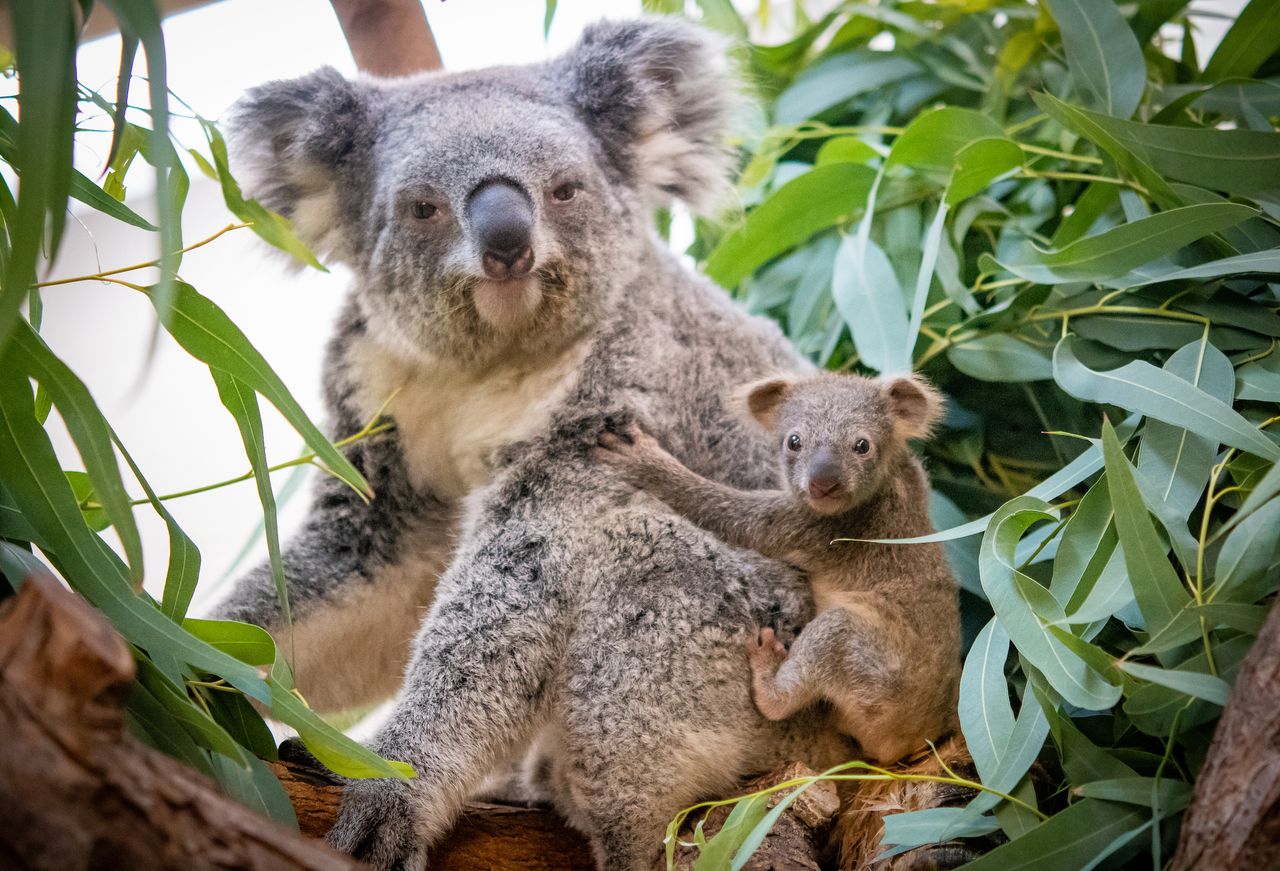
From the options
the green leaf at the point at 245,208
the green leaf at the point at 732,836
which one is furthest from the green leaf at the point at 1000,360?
the green leaf at the point at 245,208

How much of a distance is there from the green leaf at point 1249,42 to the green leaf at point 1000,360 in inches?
38.3

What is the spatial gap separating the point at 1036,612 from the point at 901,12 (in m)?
2.41

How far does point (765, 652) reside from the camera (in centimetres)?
222

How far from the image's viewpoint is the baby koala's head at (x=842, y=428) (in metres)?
2.06

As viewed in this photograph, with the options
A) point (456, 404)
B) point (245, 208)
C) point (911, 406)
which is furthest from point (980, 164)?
point (245, 208)

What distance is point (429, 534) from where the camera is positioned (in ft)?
9.20

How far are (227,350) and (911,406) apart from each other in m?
1.34

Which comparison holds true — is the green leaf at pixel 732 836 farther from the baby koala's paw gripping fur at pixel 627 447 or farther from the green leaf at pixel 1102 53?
the green leaf at pixel 1102 53

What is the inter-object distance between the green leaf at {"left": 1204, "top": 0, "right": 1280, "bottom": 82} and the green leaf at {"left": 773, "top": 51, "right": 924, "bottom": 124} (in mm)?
958

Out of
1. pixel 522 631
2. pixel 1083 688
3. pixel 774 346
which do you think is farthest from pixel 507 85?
pixel 1083 688

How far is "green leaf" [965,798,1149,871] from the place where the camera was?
169cm

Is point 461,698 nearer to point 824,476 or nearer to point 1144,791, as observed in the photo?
point 824,476

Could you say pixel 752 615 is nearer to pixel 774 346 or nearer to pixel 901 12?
pixel 774 346

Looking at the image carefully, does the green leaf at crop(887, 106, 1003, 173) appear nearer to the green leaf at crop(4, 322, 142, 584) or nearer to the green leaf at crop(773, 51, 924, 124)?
the green leaf at crop(773, 51, 924, 124)
